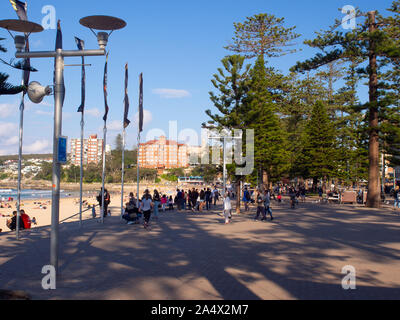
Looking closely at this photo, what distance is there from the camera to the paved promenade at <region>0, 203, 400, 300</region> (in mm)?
6699

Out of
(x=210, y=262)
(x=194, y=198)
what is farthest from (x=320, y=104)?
(x=210, y=262)

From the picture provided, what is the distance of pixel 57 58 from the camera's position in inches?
303

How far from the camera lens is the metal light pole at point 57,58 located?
745cm

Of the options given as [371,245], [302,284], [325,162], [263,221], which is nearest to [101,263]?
[302,284]

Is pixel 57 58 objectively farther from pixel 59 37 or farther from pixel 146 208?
pixel 146 208

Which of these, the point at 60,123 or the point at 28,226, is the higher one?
the point at 60,123

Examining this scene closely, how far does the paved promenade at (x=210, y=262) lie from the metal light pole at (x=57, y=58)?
1.09 meters

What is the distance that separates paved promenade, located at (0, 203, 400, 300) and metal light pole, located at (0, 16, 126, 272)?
1.09 meters

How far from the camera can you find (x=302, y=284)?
711cm

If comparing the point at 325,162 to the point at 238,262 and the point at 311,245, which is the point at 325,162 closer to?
the point at 311,245

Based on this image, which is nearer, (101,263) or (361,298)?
(361,298)

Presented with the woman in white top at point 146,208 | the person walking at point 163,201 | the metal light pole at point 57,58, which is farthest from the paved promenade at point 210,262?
the person walking at point 163,201

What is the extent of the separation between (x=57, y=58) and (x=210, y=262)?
19.0 feet

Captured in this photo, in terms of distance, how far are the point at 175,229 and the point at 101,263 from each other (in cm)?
682
